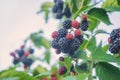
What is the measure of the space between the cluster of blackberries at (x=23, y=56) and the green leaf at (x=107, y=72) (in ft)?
3.39

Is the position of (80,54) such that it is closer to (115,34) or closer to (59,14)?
(115,34)

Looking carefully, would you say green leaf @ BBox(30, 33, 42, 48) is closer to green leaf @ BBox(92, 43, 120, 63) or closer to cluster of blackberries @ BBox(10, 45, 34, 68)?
cluster of blackberries @ BBox(10, 45, 34, 68)

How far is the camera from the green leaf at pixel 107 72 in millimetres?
992

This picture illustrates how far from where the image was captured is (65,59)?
1.10 meters

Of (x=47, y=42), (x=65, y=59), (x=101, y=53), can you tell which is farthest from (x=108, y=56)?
(x=47, y=42)

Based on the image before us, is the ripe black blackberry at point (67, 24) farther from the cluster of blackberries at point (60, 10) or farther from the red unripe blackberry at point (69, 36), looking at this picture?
the cluster of blackberries at point (60, 10)

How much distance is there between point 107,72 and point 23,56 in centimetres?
113

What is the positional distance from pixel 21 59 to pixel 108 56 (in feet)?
3.71

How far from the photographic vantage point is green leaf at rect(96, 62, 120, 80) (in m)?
0.99

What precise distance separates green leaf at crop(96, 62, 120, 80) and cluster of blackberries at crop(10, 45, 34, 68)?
3.39ft

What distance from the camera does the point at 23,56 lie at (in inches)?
81.8

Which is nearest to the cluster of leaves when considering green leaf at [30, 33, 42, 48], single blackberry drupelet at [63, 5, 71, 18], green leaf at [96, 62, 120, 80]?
green leaf at [96, 62, 120, 80]

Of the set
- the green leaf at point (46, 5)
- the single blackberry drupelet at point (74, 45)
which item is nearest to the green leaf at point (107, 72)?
the single blackberry drupelet at point (74, 45)

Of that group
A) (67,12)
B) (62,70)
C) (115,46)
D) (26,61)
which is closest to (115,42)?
(115,46)
